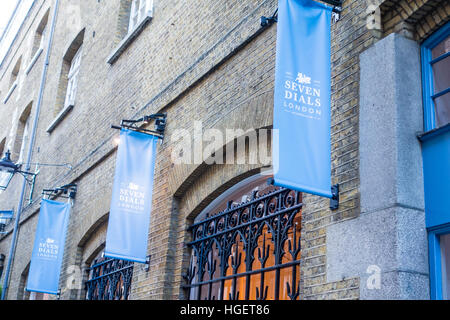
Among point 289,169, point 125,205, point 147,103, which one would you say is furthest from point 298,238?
point 147,103

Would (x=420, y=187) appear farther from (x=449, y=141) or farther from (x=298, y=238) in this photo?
(x=298, y=238)

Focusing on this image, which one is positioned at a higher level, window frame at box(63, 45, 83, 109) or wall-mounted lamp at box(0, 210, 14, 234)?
window frame at box(63, 45, 83, 109)

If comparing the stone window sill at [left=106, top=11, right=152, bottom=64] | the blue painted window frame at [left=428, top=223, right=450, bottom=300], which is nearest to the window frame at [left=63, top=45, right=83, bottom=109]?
the stone window sill at [left=106, top=11, right=152, bottom=64]

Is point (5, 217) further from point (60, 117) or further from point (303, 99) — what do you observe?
point (303, 99)

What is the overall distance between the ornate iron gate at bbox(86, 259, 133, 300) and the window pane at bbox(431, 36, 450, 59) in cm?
616

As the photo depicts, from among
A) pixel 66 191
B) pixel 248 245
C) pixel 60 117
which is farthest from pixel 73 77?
pixel 248 245

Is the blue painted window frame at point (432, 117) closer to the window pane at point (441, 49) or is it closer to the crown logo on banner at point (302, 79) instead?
the window pane at point (441, 49)

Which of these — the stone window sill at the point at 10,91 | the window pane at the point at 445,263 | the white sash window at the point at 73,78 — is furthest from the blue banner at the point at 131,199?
the stone window sill at the point at 10,91

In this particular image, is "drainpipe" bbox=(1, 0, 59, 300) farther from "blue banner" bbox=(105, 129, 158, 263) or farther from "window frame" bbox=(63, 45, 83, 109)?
"blue banner" bbox=(105, 129, 158, 263)

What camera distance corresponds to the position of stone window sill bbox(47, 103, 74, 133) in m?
14.7

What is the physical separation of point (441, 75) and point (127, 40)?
7568 mm

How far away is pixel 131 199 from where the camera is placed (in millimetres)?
8984

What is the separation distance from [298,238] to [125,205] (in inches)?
120

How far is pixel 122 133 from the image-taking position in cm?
934
